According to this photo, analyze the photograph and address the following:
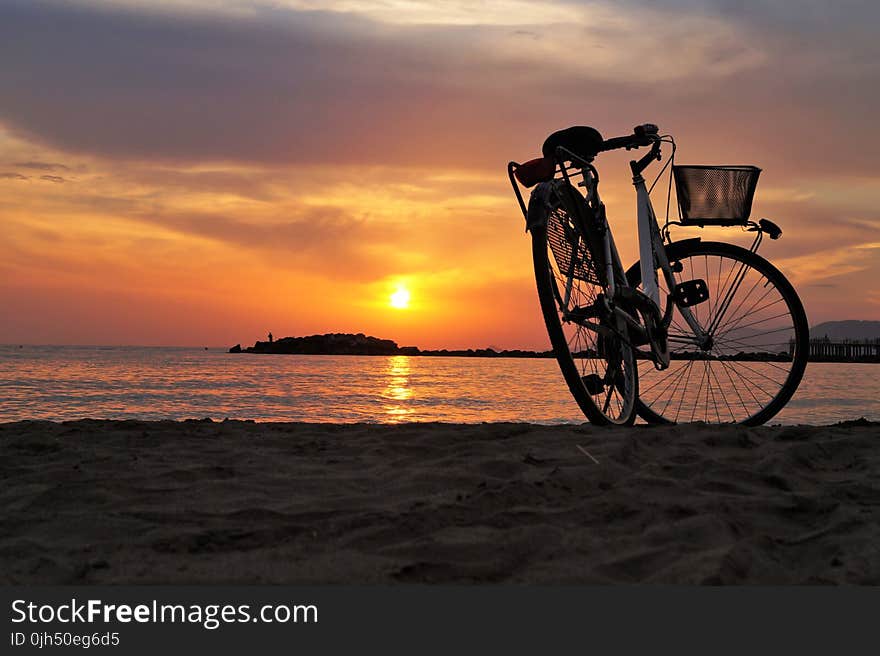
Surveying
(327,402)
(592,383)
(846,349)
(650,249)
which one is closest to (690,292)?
(650,249)

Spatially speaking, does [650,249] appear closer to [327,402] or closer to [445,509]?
[445,509]

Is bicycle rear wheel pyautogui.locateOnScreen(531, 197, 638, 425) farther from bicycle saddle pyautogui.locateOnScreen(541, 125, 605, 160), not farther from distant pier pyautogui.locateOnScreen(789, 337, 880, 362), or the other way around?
distant pier pyautogui.locateOnScreen(789, 337, 880, 362)

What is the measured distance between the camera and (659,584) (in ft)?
6.99

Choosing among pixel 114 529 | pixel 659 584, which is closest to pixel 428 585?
pixel 659 584

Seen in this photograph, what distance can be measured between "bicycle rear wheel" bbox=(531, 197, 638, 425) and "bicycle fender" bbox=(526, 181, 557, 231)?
45 mm

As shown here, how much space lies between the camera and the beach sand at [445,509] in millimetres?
2271

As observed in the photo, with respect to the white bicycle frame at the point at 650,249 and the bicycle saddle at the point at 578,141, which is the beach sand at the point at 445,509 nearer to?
the white bicycle frame at the point at 650,249

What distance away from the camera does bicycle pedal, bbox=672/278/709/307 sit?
514 centimetres

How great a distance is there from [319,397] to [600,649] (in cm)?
1652

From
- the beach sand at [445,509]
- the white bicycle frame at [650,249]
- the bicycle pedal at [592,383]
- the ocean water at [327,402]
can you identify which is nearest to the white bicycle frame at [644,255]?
the white bicycle frame at [650,249]

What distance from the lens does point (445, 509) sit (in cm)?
280

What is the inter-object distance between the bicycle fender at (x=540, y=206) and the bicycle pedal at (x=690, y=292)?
1136 millimetres

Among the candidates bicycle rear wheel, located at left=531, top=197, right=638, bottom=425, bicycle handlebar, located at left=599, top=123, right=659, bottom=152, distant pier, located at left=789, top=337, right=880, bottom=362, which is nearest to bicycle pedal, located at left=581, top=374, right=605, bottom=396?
bicycle rear wheel, located at left=531, top=197, right=638, bottom=425

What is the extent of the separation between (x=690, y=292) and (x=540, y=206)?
50.2 inches
